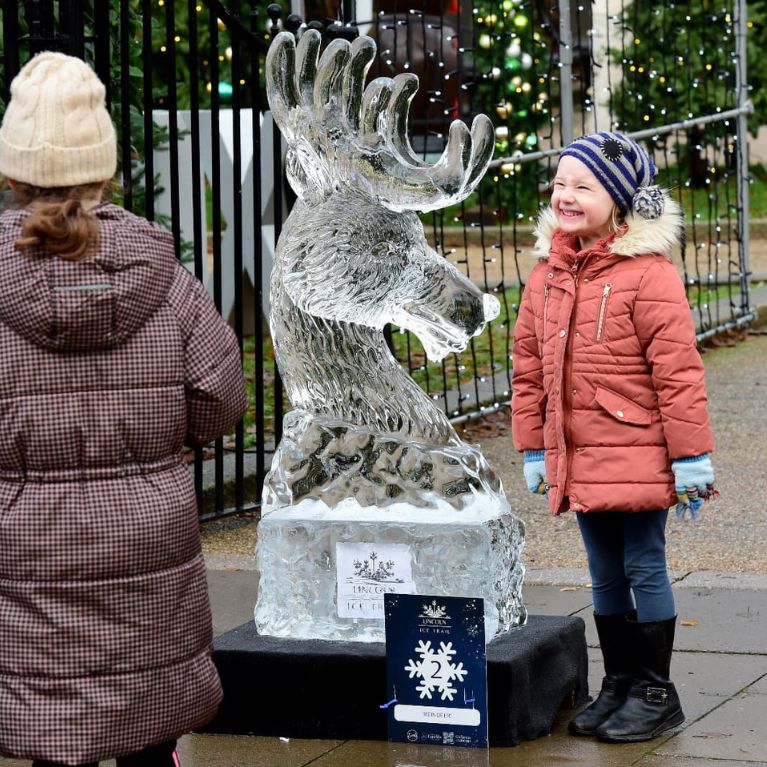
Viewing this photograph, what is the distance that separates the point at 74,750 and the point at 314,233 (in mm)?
1712

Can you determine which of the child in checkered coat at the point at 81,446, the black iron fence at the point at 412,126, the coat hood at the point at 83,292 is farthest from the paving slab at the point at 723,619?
the coat hood at the point at 83,292

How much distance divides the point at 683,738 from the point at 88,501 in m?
1.82

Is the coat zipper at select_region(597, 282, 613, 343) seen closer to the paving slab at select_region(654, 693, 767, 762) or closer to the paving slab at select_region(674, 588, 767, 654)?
the paving slab at select_region(654, 693, 767, 762)

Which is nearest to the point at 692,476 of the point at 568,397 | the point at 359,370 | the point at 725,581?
the point at 568,397

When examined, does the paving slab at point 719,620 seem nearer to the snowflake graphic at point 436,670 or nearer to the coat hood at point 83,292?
the snowflake graphic at point 436,670

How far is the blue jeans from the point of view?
4082 millimetres

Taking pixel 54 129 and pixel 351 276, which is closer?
pixel 54 129

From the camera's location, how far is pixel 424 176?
163 inches

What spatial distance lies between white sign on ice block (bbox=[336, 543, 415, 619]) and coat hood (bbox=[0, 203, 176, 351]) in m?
1.35

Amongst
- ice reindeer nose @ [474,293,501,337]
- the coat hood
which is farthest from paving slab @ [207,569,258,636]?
the coat hood

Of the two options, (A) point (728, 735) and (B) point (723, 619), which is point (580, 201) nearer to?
(A) point (728, 735)

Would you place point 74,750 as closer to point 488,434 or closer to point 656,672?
point 656,672

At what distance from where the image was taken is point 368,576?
14.1 feet

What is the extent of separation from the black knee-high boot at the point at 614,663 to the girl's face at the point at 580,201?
1.07 metres
